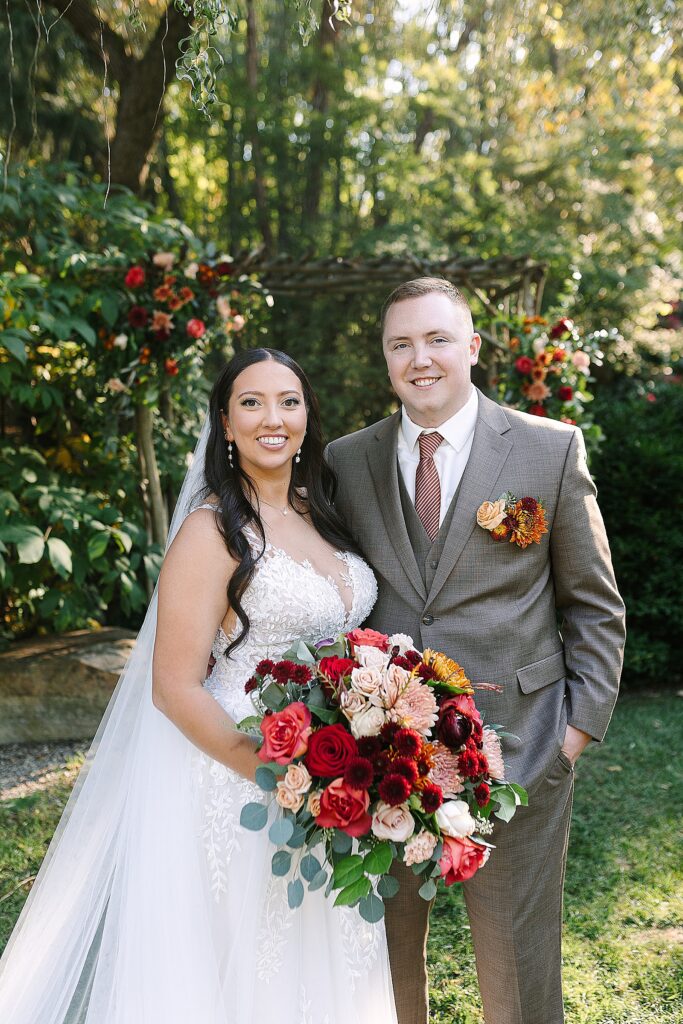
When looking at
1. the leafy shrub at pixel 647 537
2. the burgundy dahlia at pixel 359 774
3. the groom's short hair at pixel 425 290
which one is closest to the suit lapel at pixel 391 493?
the groom's short hair at pixel 425 290

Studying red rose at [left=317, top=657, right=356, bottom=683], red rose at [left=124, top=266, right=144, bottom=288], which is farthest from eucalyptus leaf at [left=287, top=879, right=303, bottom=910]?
red rose at [left=124, top=266, right=144, bottom=288]

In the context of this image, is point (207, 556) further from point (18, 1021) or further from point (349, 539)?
point (18, 1021)

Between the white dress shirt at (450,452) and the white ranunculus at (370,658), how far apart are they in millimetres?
693

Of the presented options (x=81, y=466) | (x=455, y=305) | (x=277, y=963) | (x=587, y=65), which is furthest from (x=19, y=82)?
(x=277, y=963)

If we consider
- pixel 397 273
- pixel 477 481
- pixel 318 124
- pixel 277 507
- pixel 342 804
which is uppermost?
pixel 318 124

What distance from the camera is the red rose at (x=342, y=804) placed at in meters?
1.70

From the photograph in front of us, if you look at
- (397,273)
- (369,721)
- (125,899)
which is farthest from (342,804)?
(397,273)

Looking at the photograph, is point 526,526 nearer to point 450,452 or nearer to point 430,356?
point 450,452

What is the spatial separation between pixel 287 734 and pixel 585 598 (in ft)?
3.59

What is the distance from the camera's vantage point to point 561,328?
208 inches

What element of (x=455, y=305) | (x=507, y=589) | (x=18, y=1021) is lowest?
(x=18, y=1021)

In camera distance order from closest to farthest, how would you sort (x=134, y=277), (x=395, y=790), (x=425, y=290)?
(x=395, y=790) < (x=425, y=290) < (x=134, y=277)

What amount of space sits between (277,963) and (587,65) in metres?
8.93

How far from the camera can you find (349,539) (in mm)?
2607
